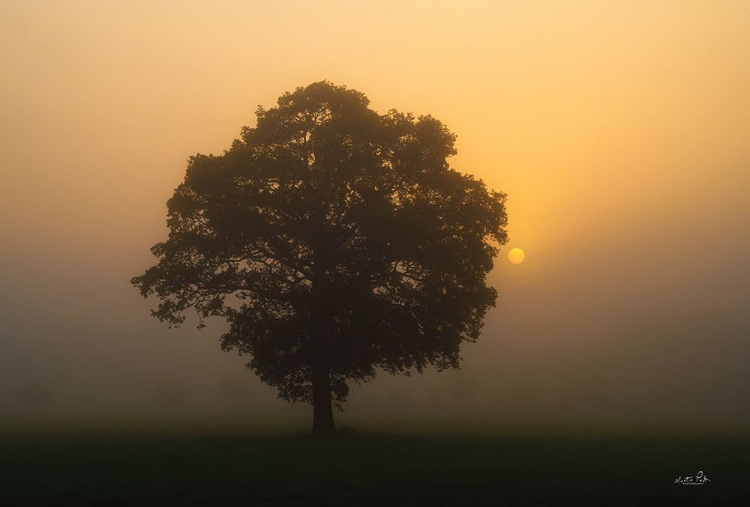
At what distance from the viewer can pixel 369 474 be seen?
89.2 feet

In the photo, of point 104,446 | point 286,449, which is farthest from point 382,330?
point 104,446

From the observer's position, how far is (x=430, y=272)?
49500mm

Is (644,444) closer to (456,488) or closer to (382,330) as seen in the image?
(382,330)

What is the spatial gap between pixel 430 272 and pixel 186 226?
13835mm

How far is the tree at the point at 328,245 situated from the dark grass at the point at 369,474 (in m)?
8.10

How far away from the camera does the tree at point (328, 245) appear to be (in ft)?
159
